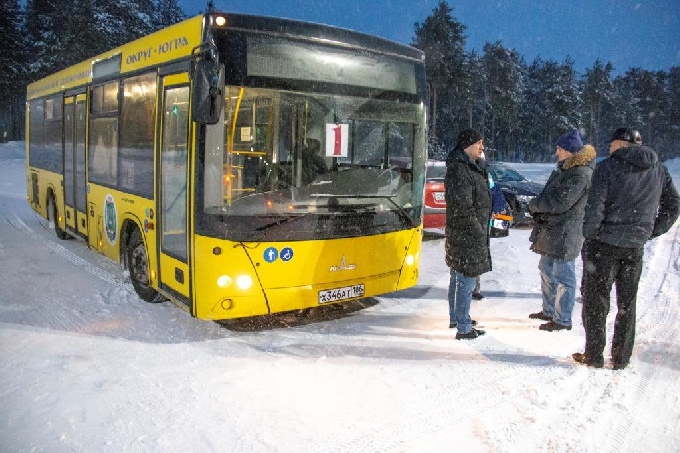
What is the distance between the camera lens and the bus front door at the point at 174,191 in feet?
17.6

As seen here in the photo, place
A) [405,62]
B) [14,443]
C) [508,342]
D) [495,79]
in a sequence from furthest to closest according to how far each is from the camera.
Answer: [495,79]
[405,62]
[508,342]
[14,443]

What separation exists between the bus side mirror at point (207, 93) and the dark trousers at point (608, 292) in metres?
3.42

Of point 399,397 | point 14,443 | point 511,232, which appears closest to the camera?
point 14,443

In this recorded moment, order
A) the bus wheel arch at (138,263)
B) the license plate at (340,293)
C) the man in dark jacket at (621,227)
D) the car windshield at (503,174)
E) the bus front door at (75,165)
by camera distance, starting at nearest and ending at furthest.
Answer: the man in dark jacket at (621,227)
the license plate at (340,293)
the bus wheel arch at (138,263)
the bus front door at (75,165)
the car windshield at (503,174)

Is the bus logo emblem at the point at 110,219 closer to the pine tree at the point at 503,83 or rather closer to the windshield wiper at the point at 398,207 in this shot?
the windshield wiper at the point at 398,207

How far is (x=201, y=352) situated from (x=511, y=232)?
9.13 m

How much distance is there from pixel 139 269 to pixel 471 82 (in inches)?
2161

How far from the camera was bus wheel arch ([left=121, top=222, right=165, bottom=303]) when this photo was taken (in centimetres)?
655

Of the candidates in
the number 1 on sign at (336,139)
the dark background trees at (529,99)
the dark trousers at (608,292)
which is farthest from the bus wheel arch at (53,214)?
the dark background trees at (529,99)

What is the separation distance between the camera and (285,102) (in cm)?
527

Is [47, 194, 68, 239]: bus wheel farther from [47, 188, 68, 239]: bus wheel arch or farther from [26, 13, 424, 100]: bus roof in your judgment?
[26, 13, 424, 100]: bus roof

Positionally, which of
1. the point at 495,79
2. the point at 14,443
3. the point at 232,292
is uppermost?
the point at 495,79

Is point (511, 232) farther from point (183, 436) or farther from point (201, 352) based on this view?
point (183, 436)

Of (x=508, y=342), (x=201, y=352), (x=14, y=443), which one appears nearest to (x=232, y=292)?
(x=201, y=352)
